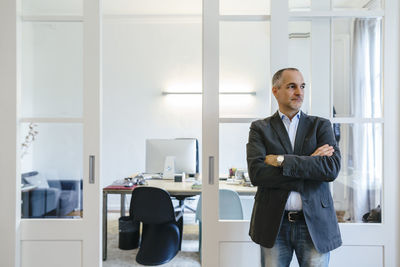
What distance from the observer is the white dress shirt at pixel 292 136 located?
1.39 m

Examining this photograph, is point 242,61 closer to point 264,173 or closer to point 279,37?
point 279,37

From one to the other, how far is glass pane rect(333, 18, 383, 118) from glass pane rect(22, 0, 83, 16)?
172cm

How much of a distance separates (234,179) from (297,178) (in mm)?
550

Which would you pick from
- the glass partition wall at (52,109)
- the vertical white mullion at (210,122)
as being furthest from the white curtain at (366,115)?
the glass partition wall at (52,109)

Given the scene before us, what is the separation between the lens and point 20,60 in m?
1.92

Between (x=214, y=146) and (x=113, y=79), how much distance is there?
3.41 metres

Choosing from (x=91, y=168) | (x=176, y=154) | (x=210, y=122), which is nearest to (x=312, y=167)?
(x=210, y=122)

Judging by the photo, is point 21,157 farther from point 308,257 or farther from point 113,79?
point 113,79

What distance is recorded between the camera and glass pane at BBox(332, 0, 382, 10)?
1.86m

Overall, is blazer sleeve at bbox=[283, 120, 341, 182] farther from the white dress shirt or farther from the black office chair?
the black office chair

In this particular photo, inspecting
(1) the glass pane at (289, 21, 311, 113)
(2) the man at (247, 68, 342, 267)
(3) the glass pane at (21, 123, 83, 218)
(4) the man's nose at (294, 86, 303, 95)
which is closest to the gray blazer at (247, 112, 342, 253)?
(2) the man at (247, 68, 342, 267)

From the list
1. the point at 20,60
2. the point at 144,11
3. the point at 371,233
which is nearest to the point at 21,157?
the point at 20,60

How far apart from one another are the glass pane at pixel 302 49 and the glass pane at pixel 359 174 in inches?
12.5

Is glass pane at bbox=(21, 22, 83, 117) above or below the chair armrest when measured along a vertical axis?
above
